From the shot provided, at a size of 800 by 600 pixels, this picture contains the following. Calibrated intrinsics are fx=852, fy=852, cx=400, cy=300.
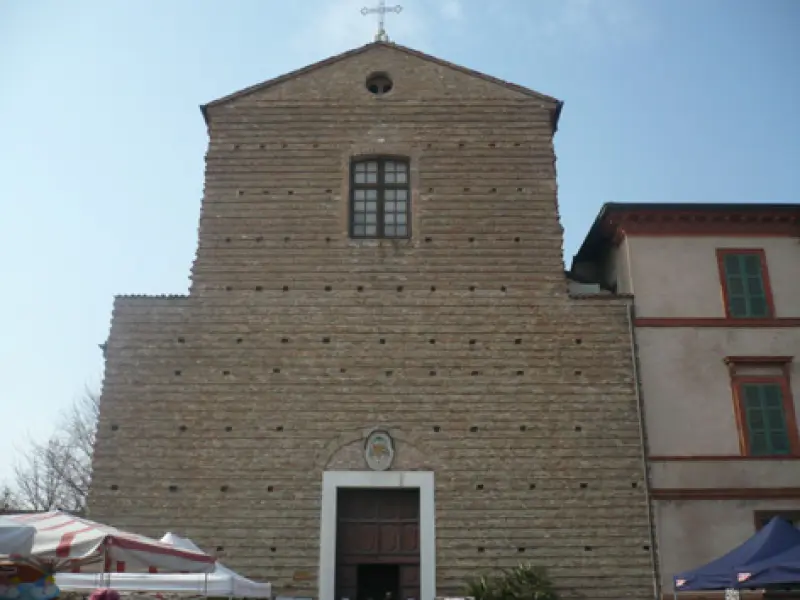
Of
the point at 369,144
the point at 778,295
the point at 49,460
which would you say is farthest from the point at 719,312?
the point at 49,460

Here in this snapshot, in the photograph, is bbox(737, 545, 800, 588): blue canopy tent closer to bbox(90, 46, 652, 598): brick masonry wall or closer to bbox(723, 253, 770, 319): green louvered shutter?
bbox(90, 46, 652, 598): brick masonry wall

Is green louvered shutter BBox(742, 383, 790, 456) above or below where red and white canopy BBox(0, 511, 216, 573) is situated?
above

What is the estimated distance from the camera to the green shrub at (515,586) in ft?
42.4

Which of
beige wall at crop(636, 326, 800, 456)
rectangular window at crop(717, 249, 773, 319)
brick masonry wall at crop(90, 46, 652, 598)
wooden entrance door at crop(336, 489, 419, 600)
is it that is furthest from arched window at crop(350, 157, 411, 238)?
rectangular window at crop(717, 249, 773, 319)

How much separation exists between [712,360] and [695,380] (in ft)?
1.63

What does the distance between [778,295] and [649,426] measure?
Result: 141 inches

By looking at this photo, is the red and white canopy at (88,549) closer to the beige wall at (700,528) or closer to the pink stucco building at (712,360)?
the beige wall at (700,528)

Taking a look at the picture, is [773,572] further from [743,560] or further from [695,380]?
[695,380]

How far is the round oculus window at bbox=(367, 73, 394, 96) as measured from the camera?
17188mm

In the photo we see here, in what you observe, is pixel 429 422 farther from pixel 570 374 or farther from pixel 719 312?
pixel 719 312

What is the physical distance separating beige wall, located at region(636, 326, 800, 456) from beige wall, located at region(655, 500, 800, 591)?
91cm

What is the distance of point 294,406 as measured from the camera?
14.5 m

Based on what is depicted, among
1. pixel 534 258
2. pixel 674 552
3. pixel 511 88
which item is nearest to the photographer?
pixel 674 552

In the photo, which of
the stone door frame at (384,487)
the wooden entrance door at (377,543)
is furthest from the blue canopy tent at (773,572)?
the wooden entrance door at (377,543)
